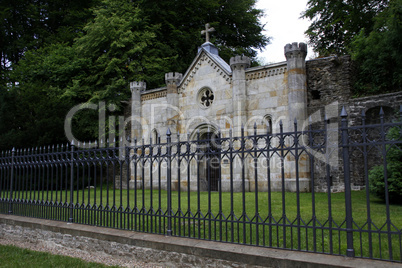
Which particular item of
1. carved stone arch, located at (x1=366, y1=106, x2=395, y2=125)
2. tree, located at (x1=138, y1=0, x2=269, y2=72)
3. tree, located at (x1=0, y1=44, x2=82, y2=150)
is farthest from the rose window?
tree, located at (x1=0, y1=44, x2=82, y2=150)

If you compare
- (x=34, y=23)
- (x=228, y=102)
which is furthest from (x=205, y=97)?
(x=34, y=23)

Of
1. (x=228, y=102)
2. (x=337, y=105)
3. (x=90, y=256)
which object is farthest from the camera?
(x=228, y=102)

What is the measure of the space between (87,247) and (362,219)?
576 centimetres

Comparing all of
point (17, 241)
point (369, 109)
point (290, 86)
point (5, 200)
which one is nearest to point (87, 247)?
point (17, 241)

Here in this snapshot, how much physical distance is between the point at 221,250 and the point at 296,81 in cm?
1142

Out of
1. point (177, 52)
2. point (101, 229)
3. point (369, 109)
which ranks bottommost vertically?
point (101, 229)

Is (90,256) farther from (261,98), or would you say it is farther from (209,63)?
(209,63)

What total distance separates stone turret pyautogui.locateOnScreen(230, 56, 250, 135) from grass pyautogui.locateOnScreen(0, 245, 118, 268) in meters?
10.4

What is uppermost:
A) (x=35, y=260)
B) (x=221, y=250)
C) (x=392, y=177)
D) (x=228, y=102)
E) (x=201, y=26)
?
(x=201, y=26)

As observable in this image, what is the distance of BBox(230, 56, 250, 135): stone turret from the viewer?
15.8 meters

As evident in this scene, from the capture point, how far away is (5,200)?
9.01m

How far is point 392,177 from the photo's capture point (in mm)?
9633

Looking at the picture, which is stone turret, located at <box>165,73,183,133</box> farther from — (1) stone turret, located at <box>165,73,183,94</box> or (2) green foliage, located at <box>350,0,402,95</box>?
(2) green foliage, located at <box>350,0,402,95</box>

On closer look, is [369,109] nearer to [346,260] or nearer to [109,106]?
[346,260]
